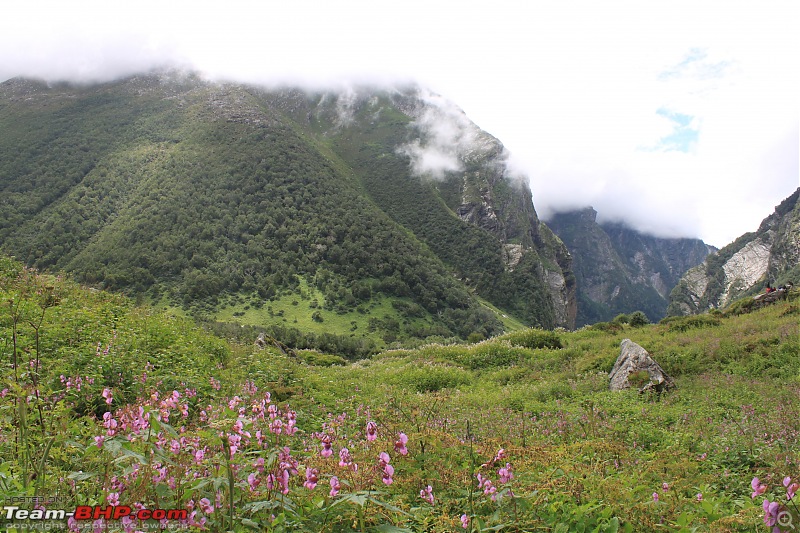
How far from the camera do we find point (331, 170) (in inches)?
5817

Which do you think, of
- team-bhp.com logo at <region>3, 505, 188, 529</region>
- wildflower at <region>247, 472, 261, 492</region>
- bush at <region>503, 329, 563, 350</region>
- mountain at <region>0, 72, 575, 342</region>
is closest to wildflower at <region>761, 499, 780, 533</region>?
wildflower at <region>247, 472, 261, 492</region>

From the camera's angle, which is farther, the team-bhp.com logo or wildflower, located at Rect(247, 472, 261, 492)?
wildflower, located at Rect(247, 472, 261, 492)

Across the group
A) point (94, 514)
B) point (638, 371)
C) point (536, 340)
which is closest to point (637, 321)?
point (536, 340)

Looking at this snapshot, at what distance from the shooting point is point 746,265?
14588 centimetres

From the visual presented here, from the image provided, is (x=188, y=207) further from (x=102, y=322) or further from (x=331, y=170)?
(x=102, y=322)

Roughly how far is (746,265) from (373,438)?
186 metres

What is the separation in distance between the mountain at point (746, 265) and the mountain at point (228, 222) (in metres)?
52.0

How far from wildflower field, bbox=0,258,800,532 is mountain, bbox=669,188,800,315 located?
5137 inches

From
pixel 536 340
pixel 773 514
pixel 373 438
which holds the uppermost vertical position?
pixel 373 438

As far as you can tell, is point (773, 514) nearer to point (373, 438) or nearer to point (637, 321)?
point (373, 438)

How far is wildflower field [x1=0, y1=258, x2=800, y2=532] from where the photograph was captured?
269 centimetres

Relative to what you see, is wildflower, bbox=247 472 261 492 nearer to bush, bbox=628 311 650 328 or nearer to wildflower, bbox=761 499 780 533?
wildflower, bbox=761 499 780 533

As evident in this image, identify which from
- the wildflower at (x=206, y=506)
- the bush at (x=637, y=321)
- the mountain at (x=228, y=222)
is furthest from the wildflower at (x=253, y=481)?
the mountain at (x=228, y=222)

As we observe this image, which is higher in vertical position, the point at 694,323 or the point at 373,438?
the point at 373,438
